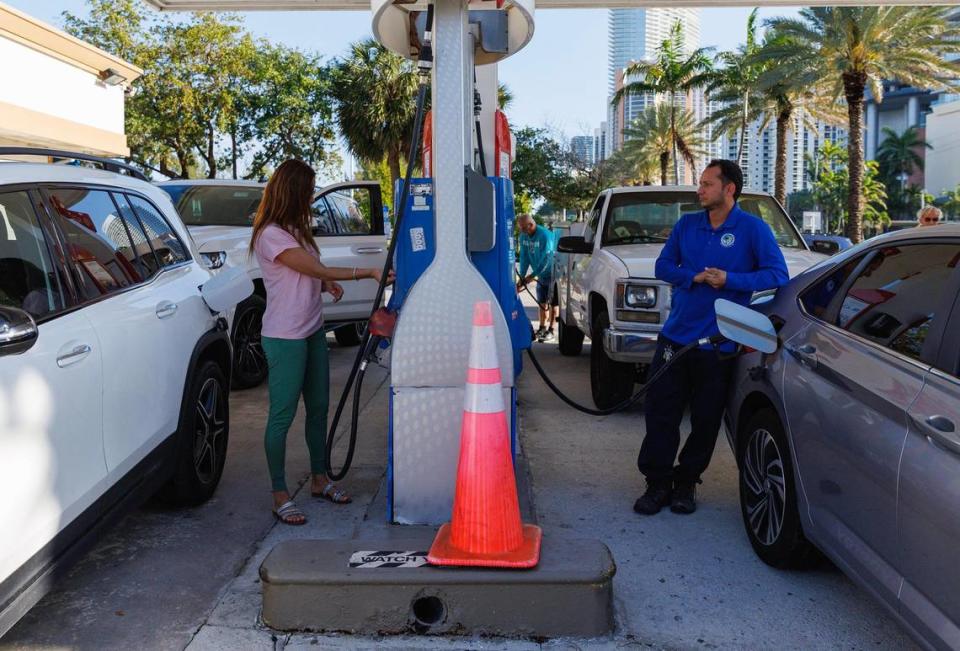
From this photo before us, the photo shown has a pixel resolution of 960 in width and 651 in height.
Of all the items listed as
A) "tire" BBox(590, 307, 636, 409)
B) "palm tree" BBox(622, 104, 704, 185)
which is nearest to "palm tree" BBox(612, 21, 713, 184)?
"palm tree" BBox(622, 104, 704, 185)

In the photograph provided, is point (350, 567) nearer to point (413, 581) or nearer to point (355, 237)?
point (413, 581)

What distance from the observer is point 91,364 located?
3.40 meters

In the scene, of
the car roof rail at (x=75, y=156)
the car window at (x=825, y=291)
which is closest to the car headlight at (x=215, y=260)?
the car roof rail at (x=75, y=156)

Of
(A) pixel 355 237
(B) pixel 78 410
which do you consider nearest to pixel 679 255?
(B) pixel 78 410

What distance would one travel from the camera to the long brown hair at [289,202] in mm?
4527

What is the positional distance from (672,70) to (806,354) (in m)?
45.0

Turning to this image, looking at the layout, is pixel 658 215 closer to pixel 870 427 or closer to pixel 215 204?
pixel 215 204

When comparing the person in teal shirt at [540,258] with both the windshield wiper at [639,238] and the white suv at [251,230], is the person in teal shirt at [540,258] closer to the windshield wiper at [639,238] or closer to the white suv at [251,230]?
the white suv at [251,230]

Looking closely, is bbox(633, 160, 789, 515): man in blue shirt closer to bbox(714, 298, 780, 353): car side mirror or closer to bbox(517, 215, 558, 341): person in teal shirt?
bbox(714, 298, 780, 353): car side mirror

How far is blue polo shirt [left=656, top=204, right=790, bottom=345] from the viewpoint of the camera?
4.50m

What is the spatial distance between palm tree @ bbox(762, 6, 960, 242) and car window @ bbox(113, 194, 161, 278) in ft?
78.1

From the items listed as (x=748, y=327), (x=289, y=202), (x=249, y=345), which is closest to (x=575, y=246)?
(x=249, y=345)

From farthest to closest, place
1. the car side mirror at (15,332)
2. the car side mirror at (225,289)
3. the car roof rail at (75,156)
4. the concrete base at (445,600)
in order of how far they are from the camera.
Result: the car side mirror at (225,289)
the car roof rail at (75,156)
the concrete base at (445,600)
the car side mirror at (15,332)

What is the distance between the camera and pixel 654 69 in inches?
1855
